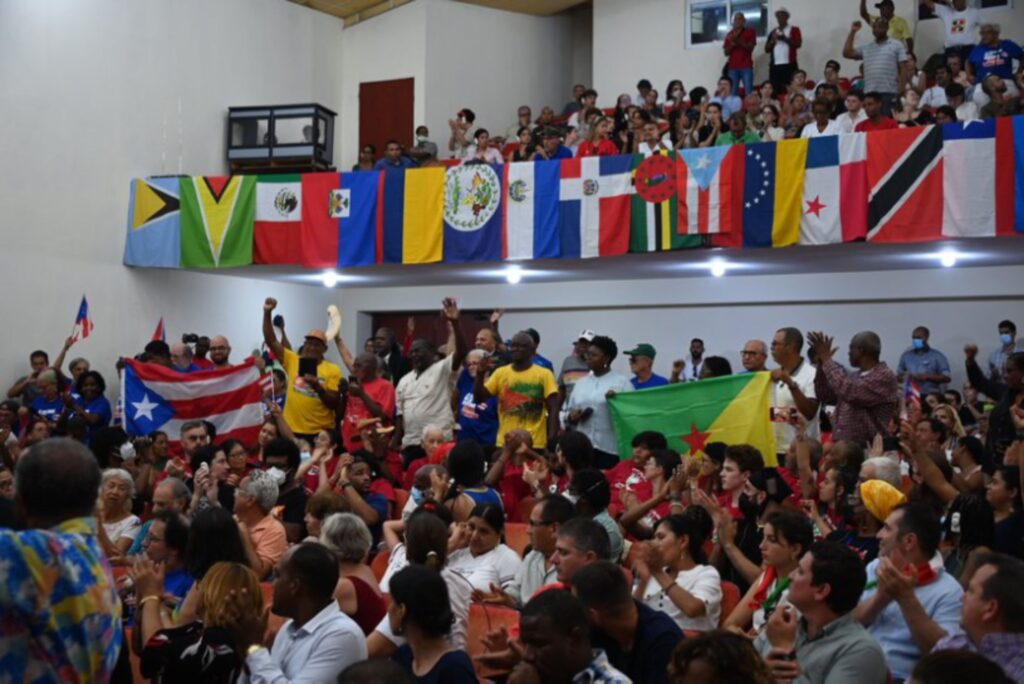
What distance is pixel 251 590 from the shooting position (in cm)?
395

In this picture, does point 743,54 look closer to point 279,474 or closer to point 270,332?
point 270,332

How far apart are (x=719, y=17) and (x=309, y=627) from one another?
16034 millimetres

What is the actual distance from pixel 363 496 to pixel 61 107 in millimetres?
9136

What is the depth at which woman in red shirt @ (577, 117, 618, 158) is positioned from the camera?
13.7m

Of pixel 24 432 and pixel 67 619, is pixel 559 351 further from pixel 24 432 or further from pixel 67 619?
pixel 67 619

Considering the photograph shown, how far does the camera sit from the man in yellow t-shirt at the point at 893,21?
1605 cm

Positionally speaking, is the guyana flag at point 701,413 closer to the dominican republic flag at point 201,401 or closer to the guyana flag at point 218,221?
the dominican republic flag at point 201,401

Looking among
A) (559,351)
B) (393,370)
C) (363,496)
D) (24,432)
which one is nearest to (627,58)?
(559,351)

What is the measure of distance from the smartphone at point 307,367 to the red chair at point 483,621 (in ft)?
17.9

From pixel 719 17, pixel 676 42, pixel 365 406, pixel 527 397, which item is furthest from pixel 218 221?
pixel 719 17

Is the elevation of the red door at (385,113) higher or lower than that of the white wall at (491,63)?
lower

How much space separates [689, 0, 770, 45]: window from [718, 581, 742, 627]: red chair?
1445 centimetres

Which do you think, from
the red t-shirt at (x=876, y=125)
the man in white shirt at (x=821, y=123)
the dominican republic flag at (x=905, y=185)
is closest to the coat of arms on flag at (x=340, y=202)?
the man in white shirt at (x=821, y=123)

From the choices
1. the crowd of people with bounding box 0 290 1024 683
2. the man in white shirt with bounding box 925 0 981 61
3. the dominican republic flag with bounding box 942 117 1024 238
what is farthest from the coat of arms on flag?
the man in white shirt with bounding box 925 0 981 61
